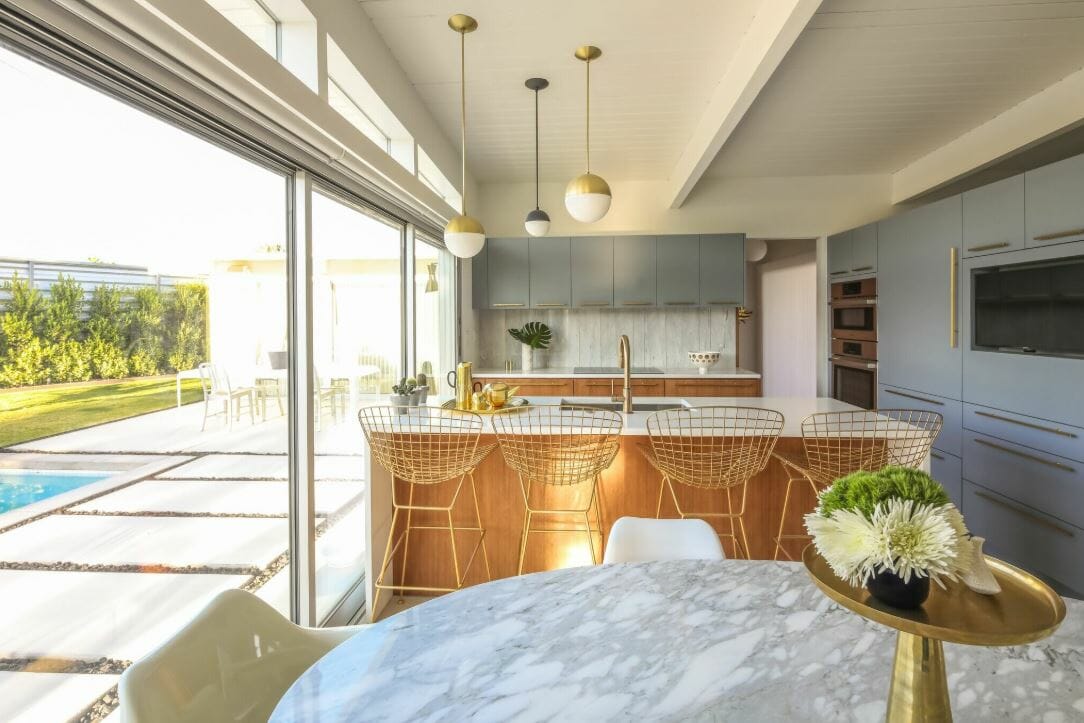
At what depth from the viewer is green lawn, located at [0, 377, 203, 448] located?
113 centimetres

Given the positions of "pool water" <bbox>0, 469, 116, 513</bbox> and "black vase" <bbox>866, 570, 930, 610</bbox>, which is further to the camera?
"pool water" <bbox>0, 469, 116, 513</bbox>

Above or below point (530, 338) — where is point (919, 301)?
above

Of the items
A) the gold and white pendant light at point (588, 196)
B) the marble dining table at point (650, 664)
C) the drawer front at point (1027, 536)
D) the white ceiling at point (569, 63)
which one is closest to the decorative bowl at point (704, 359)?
the white ceiling at point (569, 63)

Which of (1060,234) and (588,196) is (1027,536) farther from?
(588,196)

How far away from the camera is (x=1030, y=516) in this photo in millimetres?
2906

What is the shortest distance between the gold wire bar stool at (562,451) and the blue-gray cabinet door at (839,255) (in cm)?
328

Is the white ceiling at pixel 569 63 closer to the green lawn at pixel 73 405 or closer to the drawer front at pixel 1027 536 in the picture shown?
the green lawn at pixel 73 405

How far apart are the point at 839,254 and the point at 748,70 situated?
2.86 meters

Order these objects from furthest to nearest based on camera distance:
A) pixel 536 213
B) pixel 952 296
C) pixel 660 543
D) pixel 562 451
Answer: pixel 536 213 → pixel 952 296 → pixel 562 451 → pixel 660 543

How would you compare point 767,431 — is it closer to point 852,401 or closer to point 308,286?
point 308,286

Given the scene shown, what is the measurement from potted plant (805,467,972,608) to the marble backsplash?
4738 millimetres

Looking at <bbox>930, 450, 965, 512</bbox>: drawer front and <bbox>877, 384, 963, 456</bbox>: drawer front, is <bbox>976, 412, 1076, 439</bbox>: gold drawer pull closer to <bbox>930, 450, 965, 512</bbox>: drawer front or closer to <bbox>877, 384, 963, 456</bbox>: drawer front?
<bbox>877, 384, 963, 456</bbox>: drawer front

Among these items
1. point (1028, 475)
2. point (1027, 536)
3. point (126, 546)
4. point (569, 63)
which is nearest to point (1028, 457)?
point (1028, 475)

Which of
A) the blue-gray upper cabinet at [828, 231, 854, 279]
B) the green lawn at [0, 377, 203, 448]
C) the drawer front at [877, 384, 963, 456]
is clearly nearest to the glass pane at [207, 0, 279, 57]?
the green lawn at [0, 377, 203, 448]
